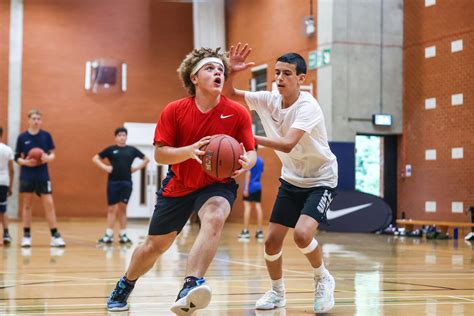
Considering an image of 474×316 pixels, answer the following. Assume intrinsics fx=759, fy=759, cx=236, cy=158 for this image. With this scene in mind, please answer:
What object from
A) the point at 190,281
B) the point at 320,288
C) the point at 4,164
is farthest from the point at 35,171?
the point at 190,281

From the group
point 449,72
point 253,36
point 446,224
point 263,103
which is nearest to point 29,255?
point 263,103

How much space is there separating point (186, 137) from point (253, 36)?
17.0 meters

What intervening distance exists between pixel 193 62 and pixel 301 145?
3.50 feet

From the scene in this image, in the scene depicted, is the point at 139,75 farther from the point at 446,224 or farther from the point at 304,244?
the point at 304,244

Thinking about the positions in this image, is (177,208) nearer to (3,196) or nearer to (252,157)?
(252,157)

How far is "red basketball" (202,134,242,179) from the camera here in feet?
14.6

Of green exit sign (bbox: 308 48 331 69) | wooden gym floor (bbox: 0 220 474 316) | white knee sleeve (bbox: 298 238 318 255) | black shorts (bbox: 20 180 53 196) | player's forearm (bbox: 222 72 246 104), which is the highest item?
green exit sign (bbox: 308 48 331 69)

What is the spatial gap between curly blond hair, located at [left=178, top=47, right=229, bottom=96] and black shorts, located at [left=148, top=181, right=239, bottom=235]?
665 mm

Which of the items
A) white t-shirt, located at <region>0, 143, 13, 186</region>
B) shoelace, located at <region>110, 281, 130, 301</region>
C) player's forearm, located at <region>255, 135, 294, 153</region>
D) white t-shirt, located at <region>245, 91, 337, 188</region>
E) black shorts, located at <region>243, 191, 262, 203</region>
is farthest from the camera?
black shorts, located at <region>243, 191, 262, 203</region>

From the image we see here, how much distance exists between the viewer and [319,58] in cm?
1805

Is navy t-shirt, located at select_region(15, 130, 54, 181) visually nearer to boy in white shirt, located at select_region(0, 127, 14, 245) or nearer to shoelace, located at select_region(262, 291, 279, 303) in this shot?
boy in white shirt, located at select_region(0, 127, 14, 245)

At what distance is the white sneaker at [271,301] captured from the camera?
5.28 metres

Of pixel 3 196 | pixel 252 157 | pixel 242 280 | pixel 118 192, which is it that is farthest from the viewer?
pixel 118 192

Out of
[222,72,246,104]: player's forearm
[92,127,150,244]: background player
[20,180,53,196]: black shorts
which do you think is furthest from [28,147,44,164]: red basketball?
[222,72,246,104]: player's forearm
